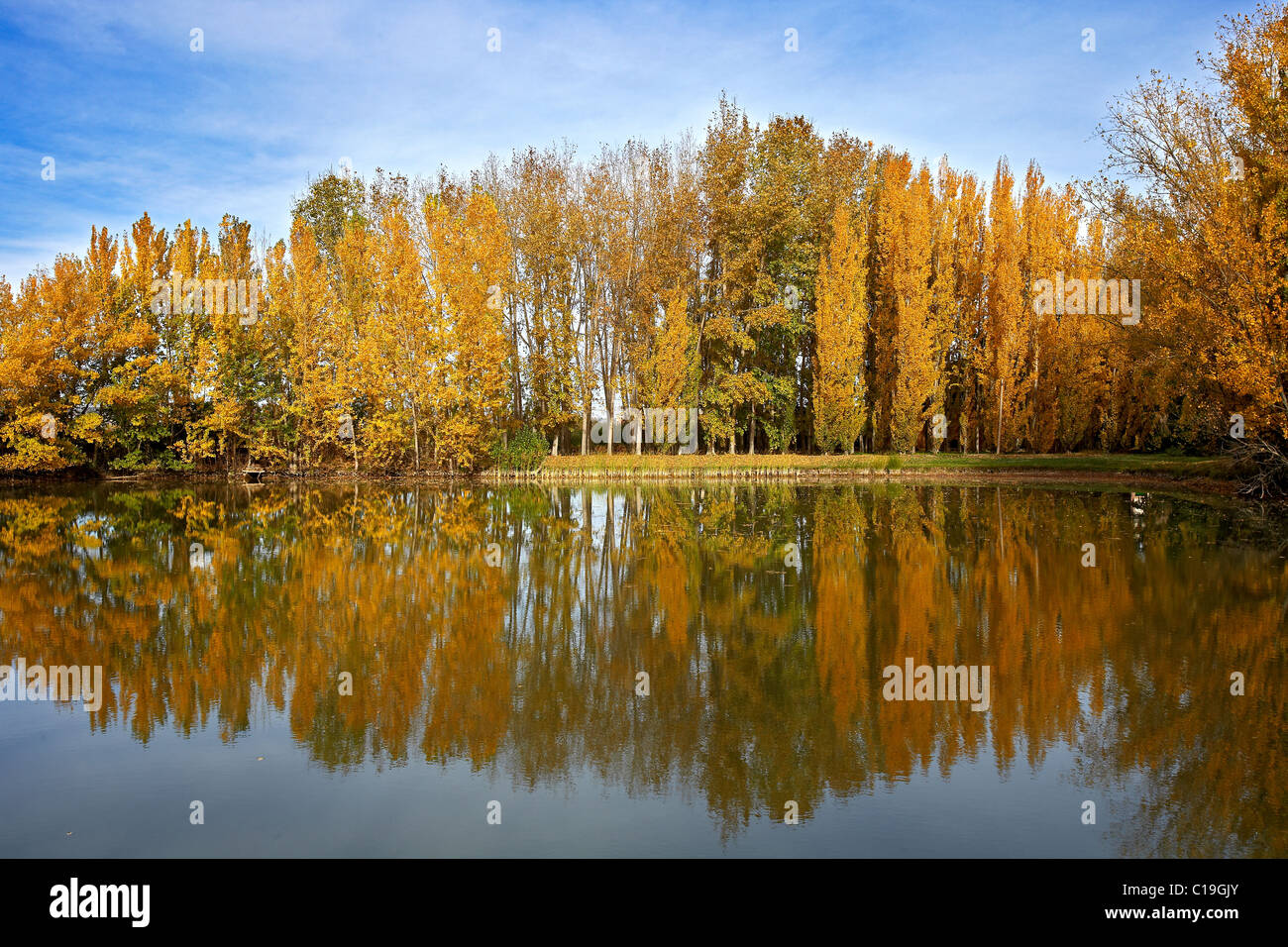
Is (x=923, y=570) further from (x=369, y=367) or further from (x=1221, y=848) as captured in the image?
(x=369, y=367)

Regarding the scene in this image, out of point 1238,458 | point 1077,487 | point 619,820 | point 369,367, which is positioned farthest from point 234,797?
point 369,367

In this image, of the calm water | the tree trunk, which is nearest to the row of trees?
the tree trunk

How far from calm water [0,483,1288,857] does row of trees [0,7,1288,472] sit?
717 inches

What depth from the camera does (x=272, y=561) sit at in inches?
513

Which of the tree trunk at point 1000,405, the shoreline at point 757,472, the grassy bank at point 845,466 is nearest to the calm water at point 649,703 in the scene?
the shoreline at point 757,472

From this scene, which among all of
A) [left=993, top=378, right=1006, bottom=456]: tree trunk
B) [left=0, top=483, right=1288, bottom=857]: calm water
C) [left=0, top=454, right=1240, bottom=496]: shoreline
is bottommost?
[left=0, top=483, right=1288, bottom=857]: calm water

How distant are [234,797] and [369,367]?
2816 cm

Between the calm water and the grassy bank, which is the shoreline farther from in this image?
the calm water

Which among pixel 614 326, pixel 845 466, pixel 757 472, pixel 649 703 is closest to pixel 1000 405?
pixel 845 466

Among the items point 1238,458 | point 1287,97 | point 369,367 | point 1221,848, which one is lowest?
point 1221,848

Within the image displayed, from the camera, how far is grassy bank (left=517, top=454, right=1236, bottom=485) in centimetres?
3077

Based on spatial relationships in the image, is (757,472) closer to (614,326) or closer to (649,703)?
(614,326)

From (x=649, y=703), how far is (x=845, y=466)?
27.5 metres

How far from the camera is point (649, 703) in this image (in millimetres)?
6691
